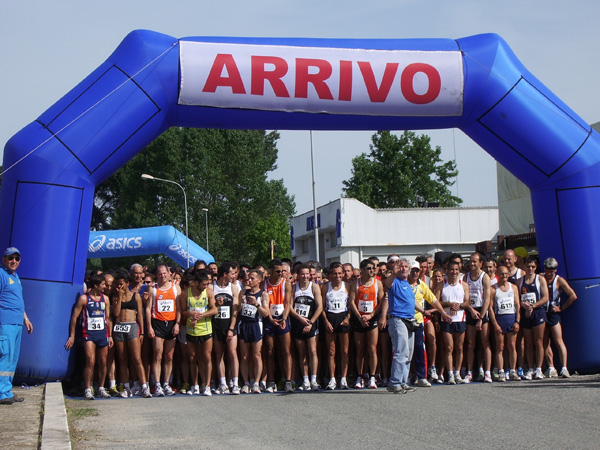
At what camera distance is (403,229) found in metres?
42.3

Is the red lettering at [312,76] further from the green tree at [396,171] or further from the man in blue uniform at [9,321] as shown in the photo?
the green tree at [396,171]

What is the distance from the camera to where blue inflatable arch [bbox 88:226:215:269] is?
26188mm

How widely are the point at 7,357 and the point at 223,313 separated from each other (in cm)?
293

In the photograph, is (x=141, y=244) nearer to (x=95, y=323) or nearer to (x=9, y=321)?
(x=95, y=323)

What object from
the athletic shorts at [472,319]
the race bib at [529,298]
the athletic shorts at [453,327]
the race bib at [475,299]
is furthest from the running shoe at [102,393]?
the race bib at [529,298]

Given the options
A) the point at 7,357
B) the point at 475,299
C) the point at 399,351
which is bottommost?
the point at 7,357

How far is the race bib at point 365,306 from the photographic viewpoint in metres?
10.6

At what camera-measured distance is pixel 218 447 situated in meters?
6.34

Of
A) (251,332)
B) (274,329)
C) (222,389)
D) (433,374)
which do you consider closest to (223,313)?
(251,332)

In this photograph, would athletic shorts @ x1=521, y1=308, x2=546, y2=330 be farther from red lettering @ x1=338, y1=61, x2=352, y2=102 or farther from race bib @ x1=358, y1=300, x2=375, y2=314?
red lettering @ x1=338, y1=61, x2=352, y2=102

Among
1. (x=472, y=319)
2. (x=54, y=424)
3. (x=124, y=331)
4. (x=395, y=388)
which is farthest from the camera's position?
(x=472, y=319)

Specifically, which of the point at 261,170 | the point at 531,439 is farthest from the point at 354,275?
the point at 261,170

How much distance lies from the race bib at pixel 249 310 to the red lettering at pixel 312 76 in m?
2.89

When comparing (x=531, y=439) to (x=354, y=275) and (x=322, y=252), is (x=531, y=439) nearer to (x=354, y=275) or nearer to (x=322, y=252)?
(x=354, y=275)
